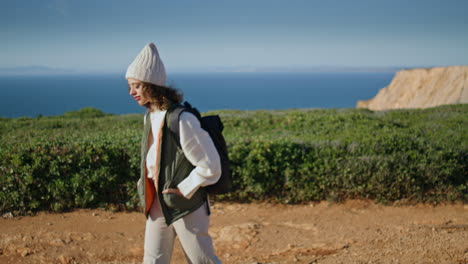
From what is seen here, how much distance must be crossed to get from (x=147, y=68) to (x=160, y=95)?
20cm

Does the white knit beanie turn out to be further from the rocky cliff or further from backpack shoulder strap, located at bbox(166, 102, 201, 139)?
the rocky cliff

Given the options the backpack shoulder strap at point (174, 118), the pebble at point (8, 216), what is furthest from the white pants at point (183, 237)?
the pebble at point (8, 216)

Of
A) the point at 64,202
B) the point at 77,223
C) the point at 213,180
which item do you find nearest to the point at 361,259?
the point at 213,180

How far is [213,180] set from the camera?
265 cm

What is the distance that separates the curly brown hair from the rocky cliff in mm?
31704

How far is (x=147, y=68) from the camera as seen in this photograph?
2.70 metres

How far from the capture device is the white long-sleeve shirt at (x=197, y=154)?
8.49 ft

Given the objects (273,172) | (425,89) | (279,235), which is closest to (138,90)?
(279,235)

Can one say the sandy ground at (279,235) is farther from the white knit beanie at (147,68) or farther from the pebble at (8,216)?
the white knit beanie at (147,68)

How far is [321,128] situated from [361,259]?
13.7ft

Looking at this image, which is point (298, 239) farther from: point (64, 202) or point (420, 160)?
point (64, 202)

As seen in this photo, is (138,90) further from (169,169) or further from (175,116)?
(169,169)

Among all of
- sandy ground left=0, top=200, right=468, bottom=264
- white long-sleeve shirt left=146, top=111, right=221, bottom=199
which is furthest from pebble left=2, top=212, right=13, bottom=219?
white long-sleeve shirt left=146, top=111, right=221, bottom=199

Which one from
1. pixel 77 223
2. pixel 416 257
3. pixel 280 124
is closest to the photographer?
pixel 416 257
